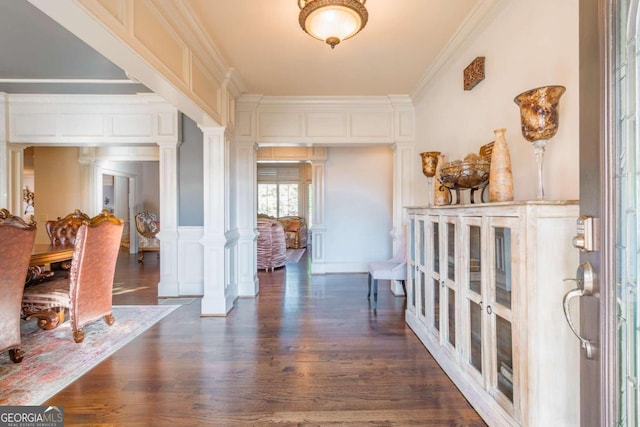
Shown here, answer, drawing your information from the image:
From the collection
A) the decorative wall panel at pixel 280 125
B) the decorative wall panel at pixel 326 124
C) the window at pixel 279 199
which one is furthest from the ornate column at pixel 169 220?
the window at pixel 279 199

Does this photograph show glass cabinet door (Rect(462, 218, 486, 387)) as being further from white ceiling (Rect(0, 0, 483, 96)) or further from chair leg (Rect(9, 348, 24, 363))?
chair leg (Rect(9, 348, 24, 363))

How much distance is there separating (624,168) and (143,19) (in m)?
2.53

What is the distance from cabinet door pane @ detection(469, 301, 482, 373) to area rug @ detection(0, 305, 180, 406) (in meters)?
2.71

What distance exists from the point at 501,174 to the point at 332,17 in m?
1.40

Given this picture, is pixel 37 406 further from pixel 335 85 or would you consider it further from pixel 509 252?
pixel 335 85

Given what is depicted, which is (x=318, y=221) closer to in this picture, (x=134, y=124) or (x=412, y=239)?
(x=412, y=239)

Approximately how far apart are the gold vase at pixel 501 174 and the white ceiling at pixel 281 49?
132cm

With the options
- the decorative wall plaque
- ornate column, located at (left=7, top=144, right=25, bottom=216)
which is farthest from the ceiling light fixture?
ornate column, located at (left=7, top=144, right=25, bottom=216)

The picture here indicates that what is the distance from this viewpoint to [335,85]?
3654mm

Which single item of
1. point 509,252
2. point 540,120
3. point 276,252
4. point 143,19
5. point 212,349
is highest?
point 143,19

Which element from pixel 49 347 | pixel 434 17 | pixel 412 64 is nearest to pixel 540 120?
pixel 434 17

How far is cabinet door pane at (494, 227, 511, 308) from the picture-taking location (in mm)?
1474

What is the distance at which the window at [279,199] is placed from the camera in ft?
34.6

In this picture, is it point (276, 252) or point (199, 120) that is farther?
point (276, 252)
